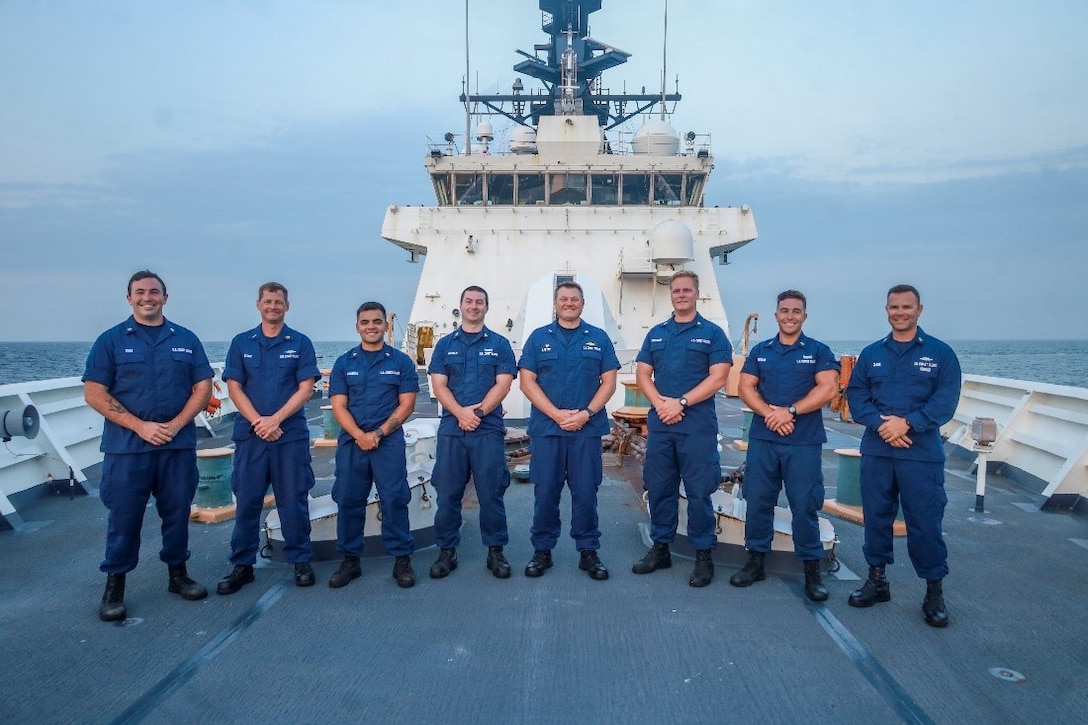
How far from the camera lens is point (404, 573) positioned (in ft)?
12.5

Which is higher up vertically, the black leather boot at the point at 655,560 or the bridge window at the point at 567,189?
the bridge window at the point at 567,189

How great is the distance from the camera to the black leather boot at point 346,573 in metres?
3.77

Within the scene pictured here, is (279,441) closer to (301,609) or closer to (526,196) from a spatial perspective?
(301,609)

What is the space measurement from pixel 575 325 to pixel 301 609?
213cm

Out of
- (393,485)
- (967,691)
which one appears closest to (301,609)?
(393,485)

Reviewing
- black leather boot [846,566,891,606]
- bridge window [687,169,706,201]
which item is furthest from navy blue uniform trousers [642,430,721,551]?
bridge window [687,169,706,201]

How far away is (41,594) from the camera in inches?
142

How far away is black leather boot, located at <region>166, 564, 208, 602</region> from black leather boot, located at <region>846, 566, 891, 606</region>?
10.9ft

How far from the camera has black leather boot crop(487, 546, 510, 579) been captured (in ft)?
12.8

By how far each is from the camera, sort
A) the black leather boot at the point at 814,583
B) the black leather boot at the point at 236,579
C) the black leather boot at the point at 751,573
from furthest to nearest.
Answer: the black leather boot at the point at 751,573, the black leather boot at the point at 236,579, the black leather boot at the point at 814,583

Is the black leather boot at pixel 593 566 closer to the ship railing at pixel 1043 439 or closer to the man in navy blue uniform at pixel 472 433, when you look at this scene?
the man in navy blue uniform at pixel 472 433

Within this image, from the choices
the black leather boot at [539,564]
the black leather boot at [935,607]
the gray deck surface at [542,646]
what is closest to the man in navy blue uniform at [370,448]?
the gray deck surface at [542,646]

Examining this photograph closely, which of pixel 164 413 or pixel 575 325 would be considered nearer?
pixel 164 413

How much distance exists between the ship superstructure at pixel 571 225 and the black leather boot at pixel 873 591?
27.1 ft
